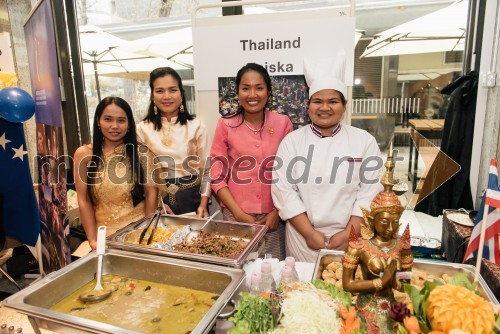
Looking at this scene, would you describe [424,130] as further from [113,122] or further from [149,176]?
[113,122]

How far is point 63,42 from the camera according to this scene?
3.44 meters

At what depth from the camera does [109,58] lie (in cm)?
385

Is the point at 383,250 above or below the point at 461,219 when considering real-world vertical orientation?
above

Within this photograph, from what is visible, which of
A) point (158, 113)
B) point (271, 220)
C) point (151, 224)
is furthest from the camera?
point (158, 113)

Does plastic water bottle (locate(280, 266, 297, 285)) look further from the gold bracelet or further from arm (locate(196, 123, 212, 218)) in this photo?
arm (locate(196, 123, 212, 218))

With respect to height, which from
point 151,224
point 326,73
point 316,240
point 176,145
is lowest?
point 316,240

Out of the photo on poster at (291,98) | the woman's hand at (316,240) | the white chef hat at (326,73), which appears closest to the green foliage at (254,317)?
the woman's hand at (316,240)

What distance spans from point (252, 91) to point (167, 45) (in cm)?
209

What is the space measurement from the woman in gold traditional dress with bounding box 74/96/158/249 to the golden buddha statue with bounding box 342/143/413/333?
1.37 m

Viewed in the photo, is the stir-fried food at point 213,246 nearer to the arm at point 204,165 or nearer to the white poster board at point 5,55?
the arm at point 204,165

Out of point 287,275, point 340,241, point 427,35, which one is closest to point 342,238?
point 340,241

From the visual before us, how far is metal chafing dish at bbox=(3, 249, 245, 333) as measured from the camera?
98cm

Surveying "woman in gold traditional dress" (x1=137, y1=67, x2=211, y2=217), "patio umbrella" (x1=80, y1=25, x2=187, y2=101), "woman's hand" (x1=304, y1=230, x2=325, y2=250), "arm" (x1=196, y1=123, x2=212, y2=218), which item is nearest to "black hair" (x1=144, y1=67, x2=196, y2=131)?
"woman in gold traditional dress" (x1=137, y1=67, x2=211, y2=217)

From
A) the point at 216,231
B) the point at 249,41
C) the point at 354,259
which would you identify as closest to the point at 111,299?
the point at 216,231
